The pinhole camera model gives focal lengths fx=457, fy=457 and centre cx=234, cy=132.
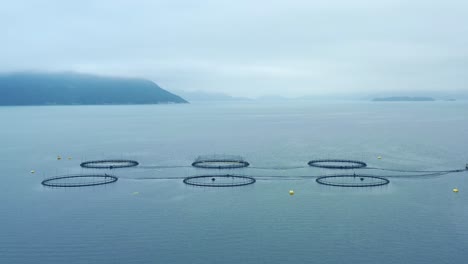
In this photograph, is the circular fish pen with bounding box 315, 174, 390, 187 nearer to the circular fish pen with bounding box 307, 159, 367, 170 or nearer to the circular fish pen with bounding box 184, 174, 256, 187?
the circular fish pen with bounding box 307, 159, 367, 170

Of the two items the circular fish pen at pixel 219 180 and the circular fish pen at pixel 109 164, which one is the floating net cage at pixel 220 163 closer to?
the circular fish pen at pixel 219 180

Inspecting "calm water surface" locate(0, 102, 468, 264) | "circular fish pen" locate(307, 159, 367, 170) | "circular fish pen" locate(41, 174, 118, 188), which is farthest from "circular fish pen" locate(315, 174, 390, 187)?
"circular fish pen" locate(41, 174, 118, 188)

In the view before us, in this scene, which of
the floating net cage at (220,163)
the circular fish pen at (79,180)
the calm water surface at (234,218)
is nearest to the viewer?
the calm water surface at (234,218)

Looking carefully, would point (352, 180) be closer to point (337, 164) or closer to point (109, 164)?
point (337, 164)

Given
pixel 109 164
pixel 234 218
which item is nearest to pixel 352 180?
pixel 234 218

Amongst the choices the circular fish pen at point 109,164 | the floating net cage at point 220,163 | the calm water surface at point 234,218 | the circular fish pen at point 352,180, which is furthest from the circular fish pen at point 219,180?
the circular fish pen at point 109,164

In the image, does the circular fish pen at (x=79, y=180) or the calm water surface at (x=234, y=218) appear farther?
the circular fish pen at (x=79, y=180)

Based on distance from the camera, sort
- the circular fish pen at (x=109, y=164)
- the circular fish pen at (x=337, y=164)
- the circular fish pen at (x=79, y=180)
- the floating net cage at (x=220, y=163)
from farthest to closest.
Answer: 1. the circular fish pen at (x=109, y=164)
2. the floating net cage at (x=220, y=163)
3. the circular fish pen at (x=337, y=164)
4. the circular fish pen at (x=79, y=180)
